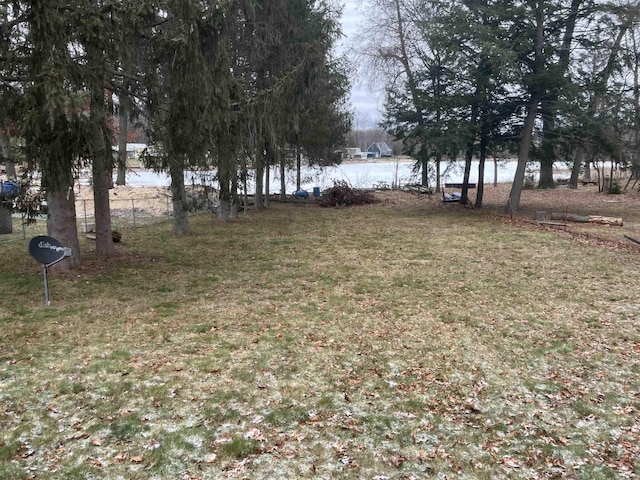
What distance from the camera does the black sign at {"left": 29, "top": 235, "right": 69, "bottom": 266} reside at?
597 centimetres

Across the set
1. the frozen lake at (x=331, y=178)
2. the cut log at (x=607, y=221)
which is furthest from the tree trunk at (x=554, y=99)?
the frozen lake at (x=331, y=178)

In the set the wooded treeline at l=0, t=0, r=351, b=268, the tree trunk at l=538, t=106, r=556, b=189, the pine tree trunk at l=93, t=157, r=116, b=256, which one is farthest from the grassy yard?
the tree trunk at l=538, t=106, r=556, b=189

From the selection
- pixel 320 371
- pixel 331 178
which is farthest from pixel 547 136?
pixel 320 371

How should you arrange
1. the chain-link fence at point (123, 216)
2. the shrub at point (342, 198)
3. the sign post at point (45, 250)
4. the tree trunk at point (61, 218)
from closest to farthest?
the sign post at point (45, 250) < the tree trunk at point (61, 218) < the chain-link fence at point (123, 216) < the shrub at point (342, 198)

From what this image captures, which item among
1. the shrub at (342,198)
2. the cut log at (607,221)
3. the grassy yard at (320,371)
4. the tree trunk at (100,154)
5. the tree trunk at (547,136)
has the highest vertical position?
the tree trunk at (547,136)

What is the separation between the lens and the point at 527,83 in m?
15.1

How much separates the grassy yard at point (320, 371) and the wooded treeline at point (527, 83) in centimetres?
769

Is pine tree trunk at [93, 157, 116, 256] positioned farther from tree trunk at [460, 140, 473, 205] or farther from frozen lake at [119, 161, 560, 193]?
tree trunk at [460, 140, 473, 205]

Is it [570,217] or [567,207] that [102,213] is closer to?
[570,217]

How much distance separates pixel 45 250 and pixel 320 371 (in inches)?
156

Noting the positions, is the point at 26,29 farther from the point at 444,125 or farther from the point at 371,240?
the point at 444,125

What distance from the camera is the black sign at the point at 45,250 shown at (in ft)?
19.6

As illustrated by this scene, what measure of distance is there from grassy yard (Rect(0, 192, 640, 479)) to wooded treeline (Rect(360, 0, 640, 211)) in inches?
303

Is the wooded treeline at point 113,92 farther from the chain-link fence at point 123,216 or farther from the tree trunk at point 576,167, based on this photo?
the tree trunk at point 576,167
